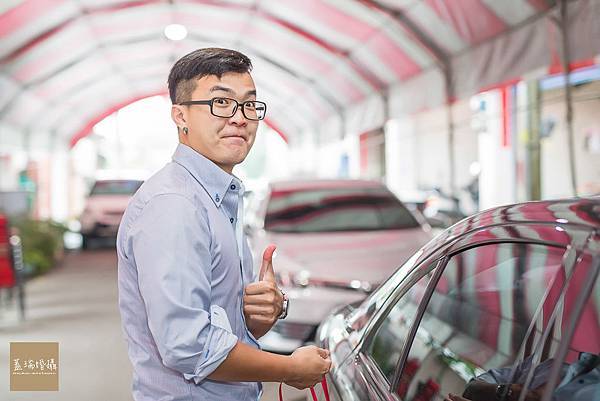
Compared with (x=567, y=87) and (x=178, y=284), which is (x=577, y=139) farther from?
(x=178, y=284)

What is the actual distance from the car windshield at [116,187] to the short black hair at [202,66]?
1578 mm

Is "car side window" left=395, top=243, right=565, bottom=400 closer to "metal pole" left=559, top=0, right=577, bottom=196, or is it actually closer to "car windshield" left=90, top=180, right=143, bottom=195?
"car windshield" left=90, top=180, right=143, bottom=195

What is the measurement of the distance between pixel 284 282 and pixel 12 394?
1.34 meters

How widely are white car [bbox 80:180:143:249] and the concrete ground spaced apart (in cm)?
10

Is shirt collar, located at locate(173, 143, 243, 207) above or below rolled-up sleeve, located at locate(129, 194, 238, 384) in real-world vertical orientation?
above

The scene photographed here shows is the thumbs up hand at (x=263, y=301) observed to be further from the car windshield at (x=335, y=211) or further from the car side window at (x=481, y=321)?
the car windshield at (x=335, y=211)

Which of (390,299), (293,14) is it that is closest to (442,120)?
(293,14)

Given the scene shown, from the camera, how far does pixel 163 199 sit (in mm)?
1336

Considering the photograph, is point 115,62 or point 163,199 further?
point 115,62

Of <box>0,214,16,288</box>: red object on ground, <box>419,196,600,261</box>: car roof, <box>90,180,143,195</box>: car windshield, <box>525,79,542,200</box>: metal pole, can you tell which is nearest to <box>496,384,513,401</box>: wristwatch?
<box>419,196,600,261</box>: car roof

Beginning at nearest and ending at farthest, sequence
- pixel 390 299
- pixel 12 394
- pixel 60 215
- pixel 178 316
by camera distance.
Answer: pixel 178 316 < pixel 390 299 < pixel 12 394 < pixel 60 215

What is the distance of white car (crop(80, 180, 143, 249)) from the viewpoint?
3.74m

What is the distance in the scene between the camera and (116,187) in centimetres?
369

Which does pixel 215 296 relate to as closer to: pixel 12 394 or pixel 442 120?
pixel 12 394
